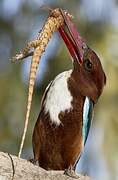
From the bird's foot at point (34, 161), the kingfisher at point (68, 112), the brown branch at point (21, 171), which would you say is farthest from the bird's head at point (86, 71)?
the brown branch at point (21, 171)

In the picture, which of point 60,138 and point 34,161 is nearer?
point 34,161

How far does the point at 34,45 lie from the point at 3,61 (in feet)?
12.1

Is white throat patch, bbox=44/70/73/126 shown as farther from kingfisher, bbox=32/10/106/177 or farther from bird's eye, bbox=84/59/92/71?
bird's eye, bbox=84/59/92/71

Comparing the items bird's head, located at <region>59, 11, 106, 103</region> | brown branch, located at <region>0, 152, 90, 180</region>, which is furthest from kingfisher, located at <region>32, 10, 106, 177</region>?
brown branch, located at <region>0, 152, 90, 180</region>

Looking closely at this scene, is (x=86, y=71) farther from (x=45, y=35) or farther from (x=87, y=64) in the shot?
(x=45, y=35)

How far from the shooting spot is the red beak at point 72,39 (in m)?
3.64

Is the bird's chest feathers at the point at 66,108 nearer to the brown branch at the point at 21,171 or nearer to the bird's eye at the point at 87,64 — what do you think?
the bird's eye at the point at 87,64

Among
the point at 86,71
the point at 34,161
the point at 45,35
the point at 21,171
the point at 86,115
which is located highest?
the point at 45,35

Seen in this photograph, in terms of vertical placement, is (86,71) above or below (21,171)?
above

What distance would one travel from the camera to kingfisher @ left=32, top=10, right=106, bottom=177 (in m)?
3.74

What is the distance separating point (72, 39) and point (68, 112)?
1.37 ft

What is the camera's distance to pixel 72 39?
373 centimetres

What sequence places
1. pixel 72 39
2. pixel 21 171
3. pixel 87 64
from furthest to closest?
pixel 87 64
pixel 72 39
pixel 21 171

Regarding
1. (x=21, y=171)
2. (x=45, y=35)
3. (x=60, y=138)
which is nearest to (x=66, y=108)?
(x=60, y=138)
